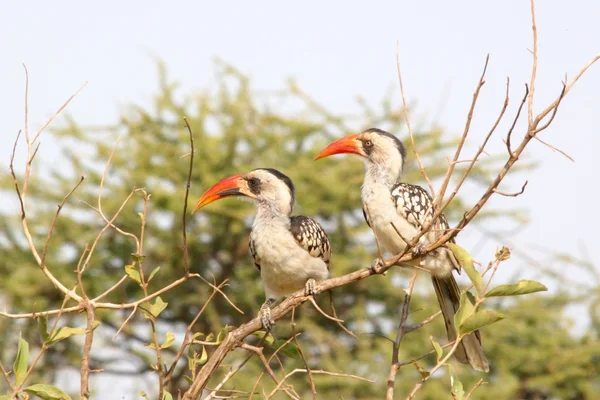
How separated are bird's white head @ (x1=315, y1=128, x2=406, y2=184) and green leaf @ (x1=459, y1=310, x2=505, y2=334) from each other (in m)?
1.54

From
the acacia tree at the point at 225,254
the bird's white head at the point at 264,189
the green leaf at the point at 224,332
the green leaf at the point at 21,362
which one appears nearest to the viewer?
the green leaf at the point at 21,362

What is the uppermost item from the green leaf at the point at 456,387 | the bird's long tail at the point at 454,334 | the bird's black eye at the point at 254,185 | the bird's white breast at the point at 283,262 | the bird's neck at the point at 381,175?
the bird's neck at the point at 381,175

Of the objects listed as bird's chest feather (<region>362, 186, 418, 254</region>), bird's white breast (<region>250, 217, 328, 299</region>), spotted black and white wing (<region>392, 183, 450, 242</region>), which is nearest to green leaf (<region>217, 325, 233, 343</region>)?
bird's white breast (<region>250, 217, 328, 299</region>)

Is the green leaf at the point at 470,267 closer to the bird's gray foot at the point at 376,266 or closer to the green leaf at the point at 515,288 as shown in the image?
the green leaf at the point at 515,288

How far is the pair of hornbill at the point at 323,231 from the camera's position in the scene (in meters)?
3.45

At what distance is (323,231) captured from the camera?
3.62m

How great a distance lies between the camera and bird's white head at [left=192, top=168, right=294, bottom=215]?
12.3ft

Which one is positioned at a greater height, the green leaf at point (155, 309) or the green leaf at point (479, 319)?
the green leaf at point (479, 319)

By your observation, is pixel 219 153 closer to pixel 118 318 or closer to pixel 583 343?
pixel 118 318

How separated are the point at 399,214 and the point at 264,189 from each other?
592 mm

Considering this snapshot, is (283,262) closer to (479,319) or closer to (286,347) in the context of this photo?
(286,347)

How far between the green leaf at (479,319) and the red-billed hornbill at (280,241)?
3.51ft

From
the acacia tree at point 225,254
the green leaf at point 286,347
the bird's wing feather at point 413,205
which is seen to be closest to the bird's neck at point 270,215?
the bird's wing feather at point 413,205

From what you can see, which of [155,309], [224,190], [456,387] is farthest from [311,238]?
[456,387]
